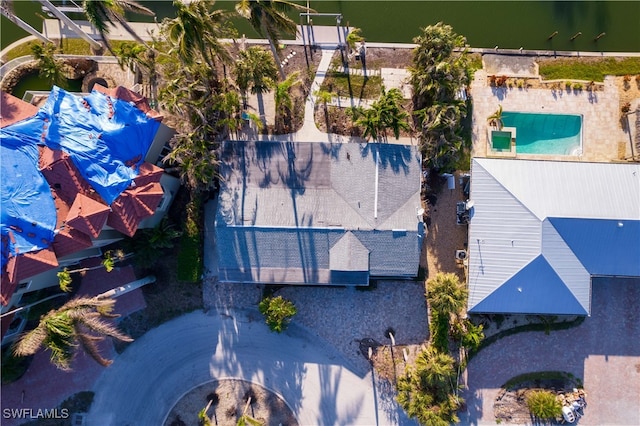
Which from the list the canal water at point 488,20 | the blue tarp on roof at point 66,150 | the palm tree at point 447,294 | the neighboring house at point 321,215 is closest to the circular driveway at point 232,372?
the neighboring house at point 321,215

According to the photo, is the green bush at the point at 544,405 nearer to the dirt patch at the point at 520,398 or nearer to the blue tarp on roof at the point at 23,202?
the dirt patch at the point at 520,398

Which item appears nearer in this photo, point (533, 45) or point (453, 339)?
point (453, 339)

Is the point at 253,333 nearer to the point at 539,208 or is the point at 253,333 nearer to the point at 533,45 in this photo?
the point at 539,208

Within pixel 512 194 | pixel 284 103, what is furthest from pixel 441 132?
pixel 284 103

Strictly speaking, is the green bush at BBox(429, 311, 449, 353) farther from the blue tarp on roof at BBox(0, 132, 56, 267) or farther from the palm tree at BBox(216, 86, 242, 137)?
the blue tarp on roof at BBox(0, 132, 56, 267)

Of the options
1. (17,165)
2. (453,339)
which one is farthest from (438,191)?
(17,165)

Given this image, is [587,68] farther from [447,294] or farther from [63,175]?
[63,175]
